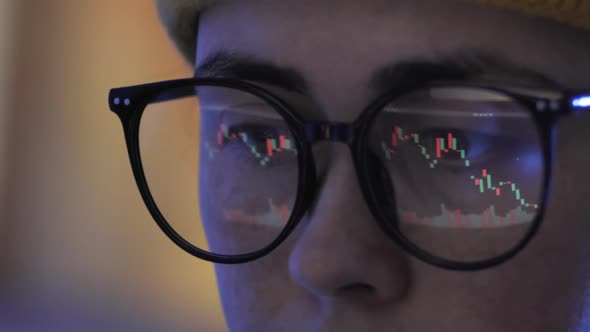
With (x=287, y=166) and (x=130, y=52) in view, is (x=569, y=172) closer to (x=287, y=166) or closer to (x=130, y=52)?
(x=287, y=166)

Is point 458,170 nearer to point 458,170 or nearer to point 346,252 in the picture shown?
point 458,170

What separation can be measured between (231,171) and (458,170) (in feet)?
0.89

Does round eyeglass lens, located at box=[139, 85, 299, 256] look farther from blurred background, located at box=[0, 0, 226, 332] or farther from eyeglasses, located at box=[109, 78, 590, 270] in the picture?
blurred background, located at box=[0, 0, 226, 332]

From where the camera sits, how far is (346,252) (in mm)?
497

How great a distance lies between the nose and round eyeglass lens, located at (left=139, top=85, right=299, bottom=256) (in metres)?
0.06

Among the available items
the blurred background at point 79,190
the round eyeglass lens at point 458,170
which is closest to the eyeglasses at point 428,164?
the round eyeglass lens at point 458,170

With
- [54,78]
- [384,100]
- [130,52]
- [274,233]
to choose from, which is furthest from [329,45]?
[54,78]

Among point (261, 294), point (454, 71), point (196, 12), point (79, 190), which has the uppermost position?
point (196, 12)

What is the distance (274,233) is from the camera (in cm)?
60

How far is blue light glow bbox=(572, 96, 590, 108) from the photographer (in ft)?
1.53

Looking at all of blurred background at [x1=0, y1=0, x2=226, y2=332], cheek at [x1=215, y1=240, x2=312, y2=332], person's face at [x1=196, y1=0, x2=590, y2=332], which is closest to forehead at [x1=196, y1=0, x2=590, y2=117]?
person's face at [x1=196, y1=0, x2=590, y2=332]

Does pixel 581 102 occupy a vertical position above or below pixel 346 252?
above

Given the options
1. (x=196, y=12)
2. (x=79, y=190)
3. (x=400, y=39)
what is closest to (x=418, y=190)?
(x=400, y=39)

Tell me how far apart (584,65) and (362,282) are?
0.29 m
